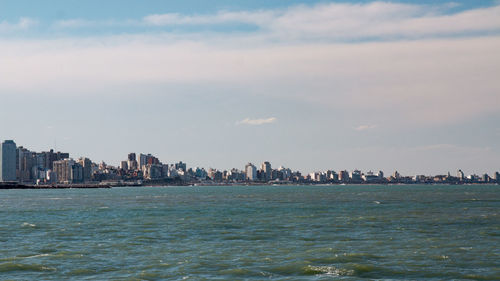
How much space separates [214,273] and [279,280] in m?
4.50

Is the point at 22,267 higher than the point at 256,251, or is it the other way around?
the point at 22,267

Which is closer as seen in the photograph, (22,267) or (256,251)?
(22,267)

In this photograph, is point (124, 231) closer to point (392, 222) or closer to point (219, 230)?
point (219, 230)

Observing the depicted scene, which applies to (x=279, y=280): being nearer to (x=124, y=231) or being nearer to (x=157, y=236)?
(x=157, y=236)

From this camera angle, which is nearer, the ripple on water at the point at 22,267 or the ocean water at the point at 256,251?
the ocean water at the point at 256,251

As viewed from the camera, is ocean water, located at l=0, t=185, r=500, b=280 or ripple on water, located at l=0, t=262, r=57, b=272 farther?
ripple on water, located at l=0, t=262, r=57, b=272

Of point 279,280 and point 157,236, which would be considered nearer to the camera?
point 279,280

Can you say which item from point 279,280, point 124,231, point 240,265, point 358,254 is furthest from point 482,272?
point 124,231

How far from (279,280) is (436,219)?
4692 cm

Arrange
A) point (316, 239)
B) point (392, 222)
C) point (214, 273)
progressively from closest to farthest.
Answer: point (214, 273)
point (316, 239)
point (392, 222)

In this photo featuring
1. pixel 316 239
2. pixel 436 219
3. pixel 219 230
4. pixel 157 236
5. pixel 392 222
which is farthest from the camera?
pixel 436 219

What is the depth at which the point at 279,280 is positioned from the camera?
1330 inches

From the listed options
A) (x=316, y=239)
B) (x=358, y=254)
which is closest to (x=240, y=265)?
(x=358, y=254)

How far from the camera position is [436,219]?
247 feet
